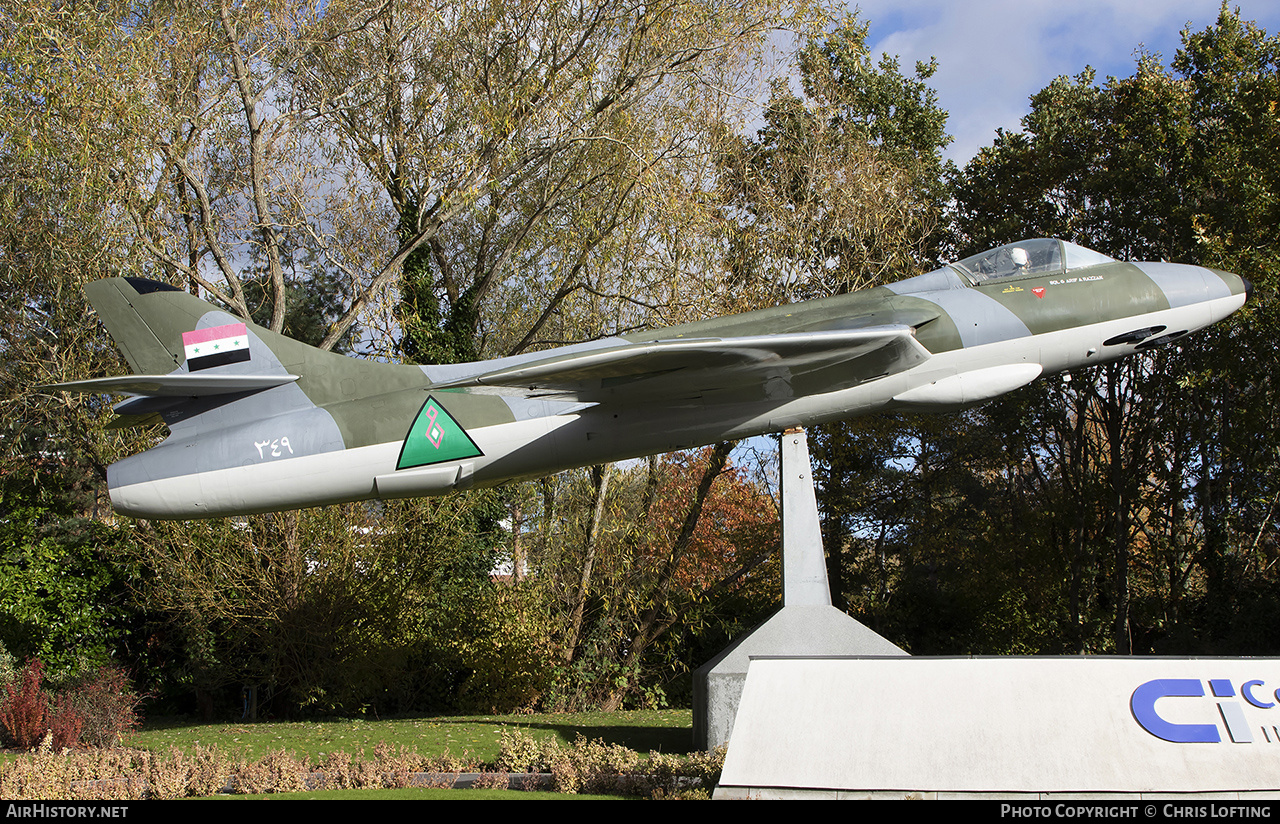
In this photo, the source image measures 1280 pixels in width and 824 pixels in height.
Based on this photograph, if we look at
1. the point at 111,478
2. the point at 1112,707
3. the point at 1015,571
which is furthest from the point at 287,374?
the point at 1015,571

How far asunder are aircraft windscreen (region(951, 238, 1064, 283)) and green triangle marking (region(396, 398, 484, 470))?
539cm

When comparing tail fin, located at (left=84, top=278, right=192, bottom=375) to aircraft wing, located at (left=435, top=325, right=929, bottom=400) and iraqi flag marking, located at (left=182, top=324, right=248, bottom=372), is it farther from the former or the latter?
aircraft wing, located at (left=435, top=325, right=929, bottom=400)

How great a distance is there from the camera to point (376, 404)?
8594 mm

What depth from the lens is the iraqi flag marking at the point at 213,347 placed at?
28.9 ft

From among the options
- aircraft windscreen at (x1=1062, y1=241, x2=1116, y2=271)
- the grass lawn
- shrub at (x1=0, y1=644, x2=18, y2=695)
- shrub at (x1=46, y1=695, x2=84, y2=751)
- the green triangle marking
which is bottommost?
the grass lawn

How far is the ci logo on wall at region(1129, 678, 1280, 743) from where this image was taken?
6176 mm

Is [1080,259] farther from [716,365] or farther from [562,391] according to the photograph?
[562,391]

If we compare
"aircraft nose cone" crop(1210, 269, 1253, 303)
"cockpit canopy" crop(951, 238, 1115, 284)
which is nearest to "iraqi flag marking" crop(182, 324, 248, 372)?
"cockpit canopy" crop(951, 238, 1115, 284)

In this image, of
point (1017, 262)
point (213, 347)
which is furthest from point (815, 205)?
point (213, 347)

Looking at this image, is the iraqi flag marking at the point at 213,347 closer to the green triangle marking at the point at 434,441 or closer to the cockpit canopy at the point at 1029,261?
the green triangle marking at the point at 434,441

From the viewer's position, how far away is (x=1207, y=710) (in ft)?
20.7

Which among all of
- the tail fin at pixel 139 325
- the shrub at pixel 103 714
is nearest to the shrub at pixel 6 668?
the shrub at pixel 103 714

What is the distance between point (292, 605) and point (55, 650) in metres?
5.26

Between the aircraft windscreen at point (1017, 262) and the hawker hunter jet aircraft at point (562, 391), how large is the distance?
0.02 metres
